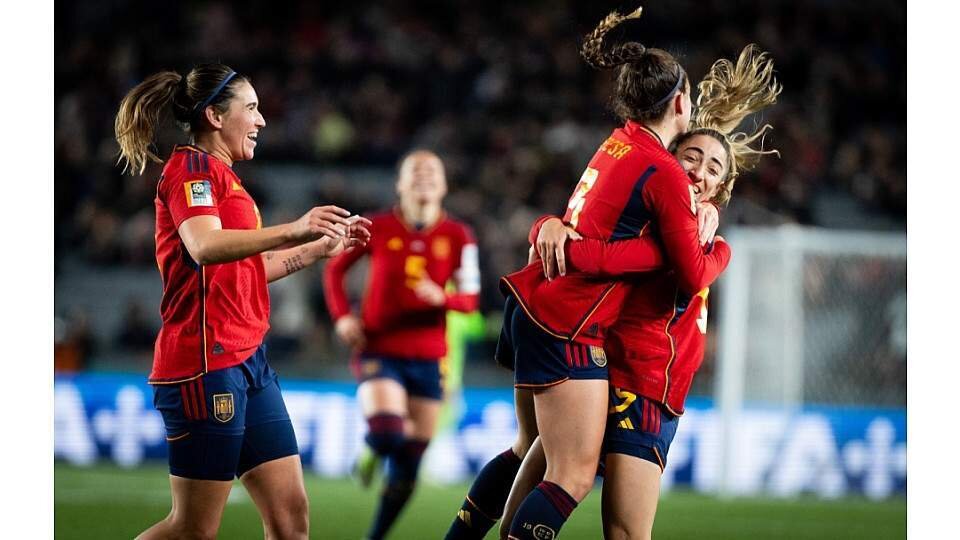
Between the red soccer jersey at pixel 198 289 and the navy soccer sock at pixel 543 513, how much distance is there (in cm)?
104

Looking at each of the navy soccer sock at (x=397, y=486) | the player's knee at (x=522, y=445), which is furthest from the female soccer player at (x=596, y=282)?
the navy soccer sock at (x=397, y=486)

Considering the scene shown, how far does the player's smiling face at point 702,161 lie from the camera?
4367mm

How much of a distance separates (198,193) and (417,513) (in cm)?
496

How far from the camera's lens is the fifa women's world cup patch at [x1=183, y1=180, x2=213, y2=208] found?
147 inches

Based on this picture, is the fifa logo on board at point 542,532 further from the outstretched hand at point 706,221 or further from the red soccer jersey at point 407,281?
the red soccer jersey at point 407,281

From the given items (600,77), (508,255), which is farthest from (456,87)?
(508,255)

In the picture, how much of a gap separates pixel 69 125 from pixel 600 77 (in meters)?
6.98

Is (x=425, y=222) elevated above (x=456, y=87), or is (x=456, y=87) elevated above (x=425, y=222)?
(x=456, y=87)

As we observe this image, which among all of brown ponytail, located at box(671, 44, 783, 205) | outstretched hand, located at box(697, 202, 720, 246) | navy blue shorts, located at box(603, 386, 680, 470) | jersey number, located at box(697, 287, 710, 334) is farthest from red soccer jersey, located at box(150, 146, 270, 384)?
brown ponytail, located at box(671, 44, 783, 205)

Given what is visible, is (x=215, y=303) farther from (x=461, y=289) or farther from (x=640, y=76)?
(x=461, y=289)

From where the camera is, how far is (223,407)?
3.85 m

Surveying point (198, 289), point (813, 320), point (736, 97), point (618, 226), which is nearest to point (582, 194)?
point (618, 226)
